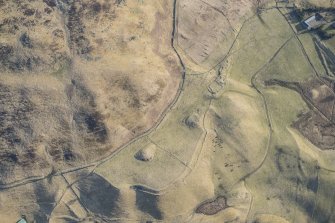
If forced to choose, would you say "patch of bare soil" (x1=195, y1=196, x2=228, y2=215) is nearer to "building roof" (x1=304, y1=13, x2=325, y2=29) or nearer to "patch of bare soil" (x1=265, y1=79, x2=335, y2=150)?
"patch of bare soil" (x1=265, y1=79, x2=335, y2=150)

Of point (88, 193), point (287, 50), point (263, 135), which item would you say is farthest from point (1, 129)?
point (287, 50)

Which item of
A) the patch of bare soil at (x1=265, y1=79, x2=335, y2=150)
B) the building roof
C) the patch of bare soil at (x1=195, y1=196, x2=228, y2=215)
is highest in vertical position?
the building roof

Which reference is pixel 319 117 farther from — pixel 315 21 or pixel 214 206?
pixel 214 206

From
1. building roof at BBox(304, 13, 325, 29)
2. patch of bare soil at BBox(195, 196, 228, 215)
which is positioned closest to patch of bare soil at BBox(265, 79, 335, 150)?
building roof at BBox(304, 13, 325, 29)

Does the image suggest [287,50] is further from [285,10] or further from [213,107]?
[213,107]

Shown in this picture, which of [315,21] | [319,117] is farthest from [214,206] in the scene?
[315,21]

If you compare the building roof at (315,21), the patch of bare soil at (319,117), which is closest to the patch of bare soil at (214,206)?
the patch of bare soil at (319,117)

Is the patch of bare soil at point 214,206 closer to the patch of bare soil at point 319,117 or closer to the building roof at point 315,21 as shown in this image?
the patch of bare soil at point 319,117
